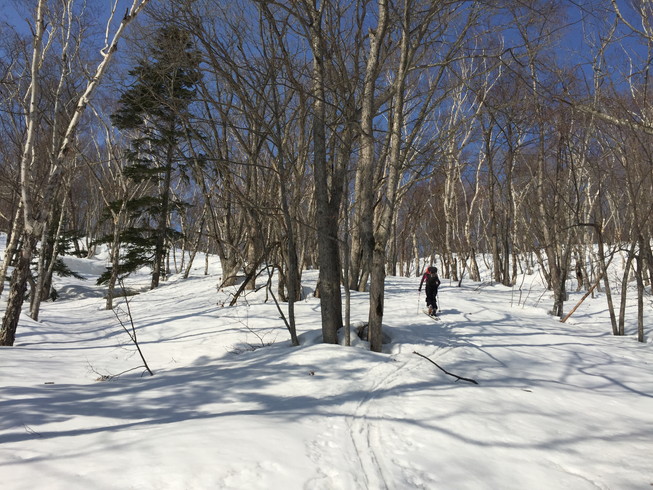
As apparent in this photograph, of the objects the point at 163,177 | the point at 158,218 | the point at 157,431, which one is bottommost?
the point at 157,431

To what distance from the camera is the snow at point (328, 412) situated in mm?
2229

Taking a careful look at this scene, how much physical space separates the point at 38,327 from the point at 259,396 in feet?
25.0

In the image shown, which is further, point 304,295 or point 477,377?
Result: point 304,295

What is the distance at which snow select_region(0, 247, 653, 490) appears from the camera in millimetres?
2229

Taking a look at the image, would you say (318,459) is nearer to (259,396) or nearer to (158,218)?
(259,396)

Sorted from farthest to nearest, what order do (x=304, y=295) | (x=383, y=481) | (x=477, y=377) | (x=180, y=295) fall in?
(x=180, y=295)
(x=304, y=295)
(x=477, y=377)
(x=383, y=481)

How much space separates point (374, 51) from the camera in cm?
568

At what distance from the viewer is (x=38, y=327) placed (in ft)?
28.3

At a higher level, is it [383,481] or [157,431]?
[157,431]

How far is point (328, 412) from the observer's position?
341cm

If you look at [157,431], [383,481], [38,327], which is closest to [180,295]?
[38,327]

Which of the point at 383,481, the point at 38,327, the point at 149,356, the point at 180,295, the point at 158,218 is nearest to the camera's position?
the point at 383,481

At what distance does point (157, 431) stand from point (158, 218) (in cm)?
1734

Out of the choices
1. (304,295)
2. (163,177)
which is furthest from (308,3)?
(163,177)
